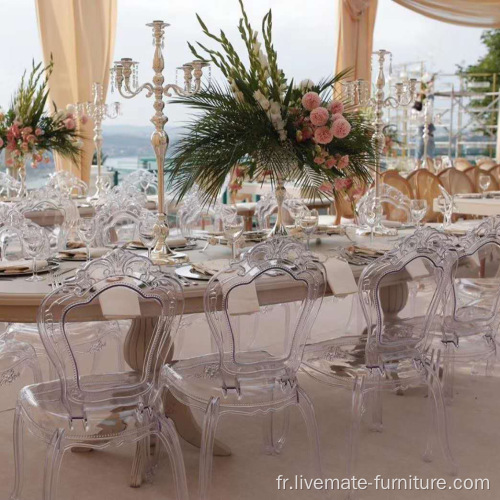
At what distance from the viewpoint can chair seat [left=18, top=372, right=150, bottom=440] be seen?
6.97 feet

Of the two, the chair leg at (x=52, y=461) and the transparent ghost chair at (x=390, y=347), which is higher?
the transparent ghost chair at (x=390, y=347)

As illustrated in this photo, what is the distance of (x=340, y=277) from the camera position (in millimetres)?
2715

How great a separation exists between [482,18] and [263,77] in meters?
6.60

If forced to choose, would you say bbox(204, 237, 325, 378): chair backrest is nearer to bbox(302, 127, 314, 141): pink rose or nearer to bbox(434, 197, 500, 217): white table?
bbox(302, 127, 314, 141): pink rose

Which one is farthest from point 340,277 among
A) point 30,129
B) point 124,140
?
point 124,140

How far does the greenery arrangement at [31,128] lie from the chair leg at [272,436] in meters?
2.72

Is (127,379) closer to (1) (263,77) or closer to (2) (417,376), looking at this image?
(2) (417,376)

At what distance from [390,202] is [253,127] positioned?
5.01 ft

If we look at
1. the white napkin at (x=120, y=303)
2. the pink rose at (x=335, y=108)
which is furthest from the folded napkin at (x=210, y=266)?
the pink rose at (x=335, y=108)

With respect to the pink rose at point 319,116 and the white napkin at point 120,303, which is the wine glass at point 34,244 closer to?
the white napkin at point 120,303

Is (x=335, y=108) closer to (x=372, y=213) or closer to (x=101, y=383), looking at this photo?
(x=372, y=213)

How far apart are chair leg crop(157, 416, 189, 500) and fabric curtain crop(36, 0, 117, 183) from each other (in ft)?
14.5

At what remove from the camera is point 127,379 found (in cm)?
231

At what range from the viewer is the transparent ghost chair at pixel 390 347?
2.50 meters
